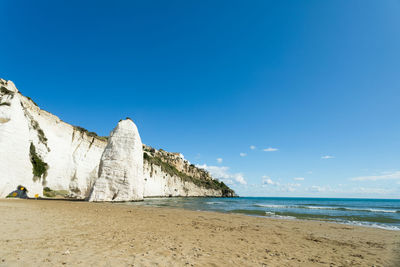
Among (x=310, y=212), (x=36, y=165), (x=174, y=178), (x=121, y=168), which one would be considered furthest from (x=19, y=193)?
(x=174, y=178)

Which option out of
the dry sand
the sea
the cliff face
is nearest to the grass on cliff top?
the cliff face

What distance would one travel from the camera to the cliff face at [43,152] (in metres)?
17.1

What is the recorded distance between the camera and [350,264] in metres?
4.96

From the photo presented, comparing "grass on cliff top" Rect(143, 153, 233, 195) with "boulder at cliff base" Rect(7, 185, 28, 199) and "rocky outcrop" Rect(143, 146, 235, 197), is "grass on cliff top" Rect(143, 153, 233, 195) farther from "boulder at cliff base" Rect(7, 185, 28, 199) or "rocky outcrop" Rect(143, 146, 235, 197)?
"boulder at cliff base" Rect(7, 185, 28, 199)

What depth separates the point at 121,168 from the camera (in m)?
23.0

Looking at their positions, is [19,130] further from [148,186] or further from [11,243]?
[148,186]

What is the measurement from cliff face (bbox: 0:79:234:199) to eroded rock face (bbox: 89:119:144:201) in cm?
211

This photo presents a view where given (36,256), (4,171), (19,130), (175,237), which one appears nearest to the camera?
(36,256)

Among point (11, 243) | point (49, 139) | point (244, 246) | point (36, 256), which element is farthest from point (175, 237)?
point (49, 139)

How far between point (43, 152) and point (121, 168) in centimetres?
1111

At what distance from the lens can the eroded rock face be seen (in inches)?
869

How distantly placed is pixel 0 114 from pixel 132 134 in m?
12.2

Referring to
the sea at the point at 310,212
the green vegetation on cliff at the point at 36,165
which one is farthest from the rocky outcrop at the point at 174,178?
the green vegetation on cliff at the point at 36,165

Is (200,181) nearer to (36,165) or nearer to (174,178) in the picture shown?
(174,178)
